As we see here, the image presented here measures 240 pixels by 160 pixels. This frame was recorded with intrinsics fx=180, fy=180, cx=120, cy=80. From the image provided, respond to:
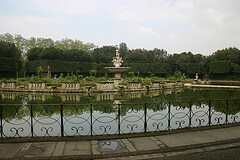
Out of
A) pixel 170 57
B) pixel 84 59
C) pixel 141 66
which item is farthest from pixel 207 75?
pixel 84 59

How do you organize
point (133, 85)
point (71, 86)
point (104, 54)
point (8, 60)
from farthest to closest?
point (104, 54) < point (8, 60) < point (133, 85) < point (71, 86)

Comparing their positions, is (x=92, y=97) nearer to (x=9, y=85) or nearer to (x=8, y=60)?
(x=9, y=85)

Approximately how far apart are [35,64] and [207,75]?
3854 cm

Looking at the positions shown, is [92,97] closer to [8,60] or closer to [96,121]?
[96,121]

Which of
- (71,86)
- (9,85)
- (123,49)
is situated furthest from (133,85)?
(123,49)

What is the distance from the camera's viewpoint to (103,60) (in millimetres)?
45562

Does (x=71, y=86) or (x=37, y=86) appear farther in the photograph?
(x=37, y=86)

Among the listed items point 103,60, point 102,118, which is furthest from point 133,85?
point 103,60

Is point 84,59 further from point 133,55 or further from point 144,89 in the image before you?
point 144,89

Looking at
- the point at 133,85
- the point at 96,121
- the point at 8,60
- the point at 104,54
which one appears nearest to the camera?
the point at 96,121

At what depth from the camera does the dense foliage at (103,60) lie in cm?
3669

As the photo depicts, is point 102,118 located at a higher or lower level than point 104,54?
lower

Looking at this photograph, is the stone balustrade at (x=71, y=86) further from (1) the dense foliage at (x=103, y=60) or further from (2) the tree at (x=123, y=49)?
(2) the tree at (x=123, y=49)

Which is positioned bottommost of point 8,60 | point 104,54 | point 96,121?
point 96,121
